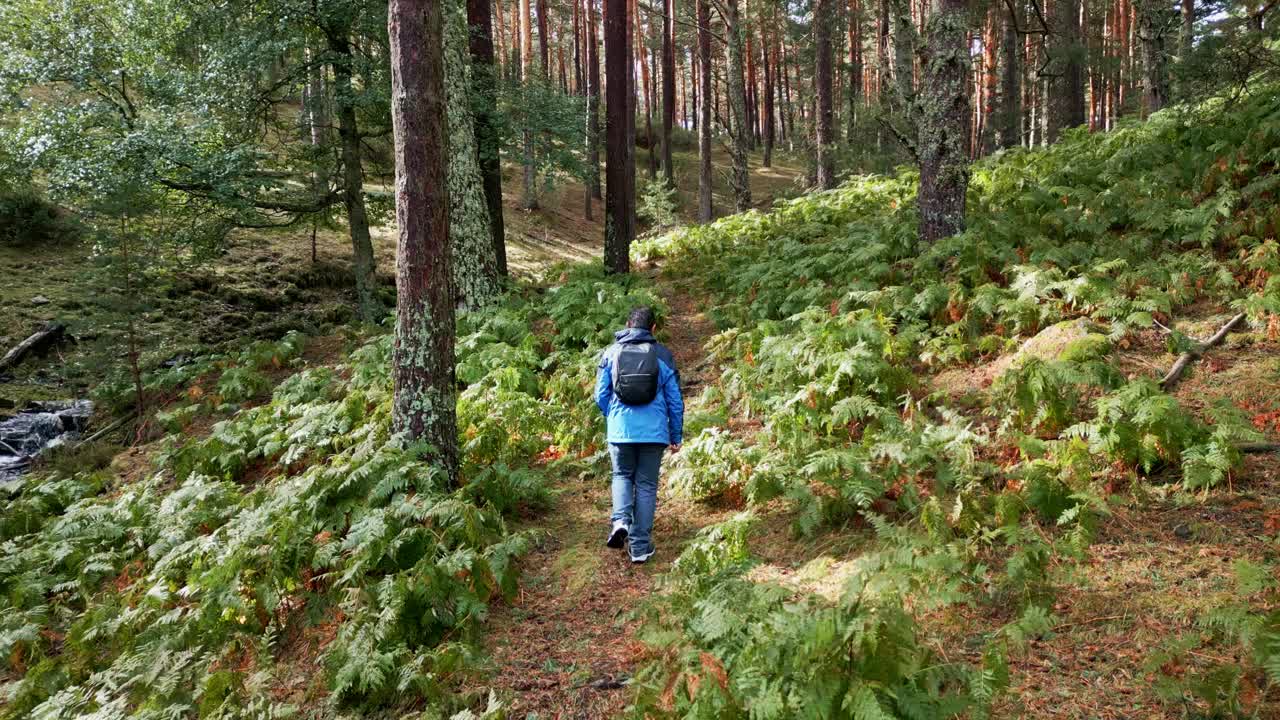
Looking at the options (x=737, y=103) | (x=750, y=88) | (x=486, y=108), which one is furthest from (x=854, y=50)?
(x=486, y=108)

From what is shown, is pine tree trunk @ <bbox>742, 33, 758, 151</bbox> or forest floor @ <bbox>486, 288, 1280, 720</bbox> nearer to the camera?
forest floor @ <bbox>486, 288, 1280, 720</bbox>

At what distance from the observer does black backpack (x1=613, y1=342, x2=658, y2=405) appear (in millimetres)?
6008

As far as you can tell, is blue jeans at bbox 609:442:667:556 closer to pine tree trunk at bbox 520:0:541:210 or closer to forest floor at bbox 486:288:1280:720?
forest floor at bbox 486:288:1280:720

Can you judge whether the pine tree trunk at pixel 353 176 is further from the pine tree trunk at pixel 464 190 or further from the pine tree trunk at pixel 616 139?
the pine tree trunk at pixel 616 139

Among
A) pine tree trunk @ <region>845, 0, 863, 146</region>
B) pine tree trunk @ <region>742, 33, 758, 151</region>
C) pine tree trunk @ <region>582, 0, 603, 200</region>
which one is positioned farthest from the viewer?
pine tree trunk @ <region>742, 33, 758, 151</region>

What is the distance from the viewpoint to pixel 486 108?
45.9ft

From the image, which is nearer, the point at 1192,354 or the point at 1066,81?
the point at 1192,354

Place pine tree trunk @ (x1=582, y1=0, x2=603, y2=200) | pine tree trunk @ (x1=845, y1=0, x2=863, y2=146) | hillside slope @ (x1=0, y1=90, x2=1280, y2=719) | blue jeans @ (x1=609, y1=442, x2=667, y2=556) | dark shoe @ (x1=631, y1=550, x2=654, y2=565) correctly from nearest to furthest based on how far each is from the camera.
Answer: hillside slope @ (x1=0, y1=90, x2=1280, y2=719), dark shoe @ (x1=631, y1=550, x2=654, y2=565), blue jeans @ (x1=609, y1=442, x2=667, y2=556), pine tree trunk @ (x1=582, y1=0, x2=603, y2=200), pine tree trunk @ (x1=845, y1=0, x2=863, y2=146)

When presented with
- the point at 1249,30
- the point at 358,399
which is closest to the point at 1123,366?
the point at 1249,30

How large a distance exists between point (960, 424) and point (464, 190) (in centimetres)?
880

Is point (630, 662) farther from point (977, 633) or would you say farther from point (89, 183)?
point (89, 183)

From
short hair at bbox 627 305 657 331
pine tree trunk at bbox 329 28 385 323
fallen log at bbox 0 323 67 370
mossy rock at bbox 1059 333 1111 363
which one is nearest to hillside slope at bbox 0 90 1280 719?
mossy rock at bbox 1059 333 1111 363

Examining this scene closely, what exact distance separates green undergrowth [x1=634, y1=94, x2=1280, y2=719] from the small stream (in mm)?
10997

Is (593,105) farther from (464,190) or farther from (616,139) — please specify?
(464,190)
